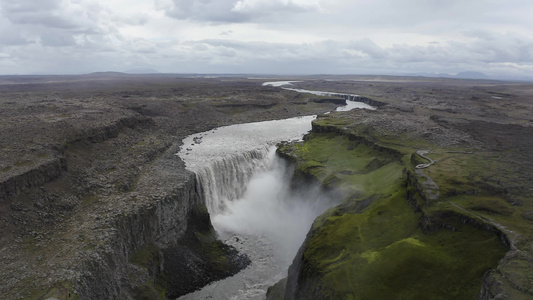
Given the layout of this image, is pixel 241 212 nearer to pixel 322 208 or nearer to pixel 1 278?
pixel 322 208

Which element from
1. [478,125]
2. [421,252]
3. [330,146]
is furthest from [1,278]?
[478,125]

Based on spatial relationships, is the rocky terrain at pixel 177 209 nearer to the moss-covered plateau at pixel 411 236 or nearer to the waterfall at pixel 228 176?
the moss-covered plateau at pixel 411 236

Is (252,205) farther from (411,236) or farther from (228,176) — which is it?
(411,236)

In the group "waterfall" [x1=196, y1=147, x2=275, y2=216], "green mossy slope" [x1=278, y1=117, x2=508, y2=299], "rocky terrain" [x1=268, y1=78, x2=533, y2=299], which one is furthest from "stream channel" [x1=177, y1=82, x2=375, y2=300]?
"green mossy slope" [x1=278, y1=117, x2=508, y2=299]

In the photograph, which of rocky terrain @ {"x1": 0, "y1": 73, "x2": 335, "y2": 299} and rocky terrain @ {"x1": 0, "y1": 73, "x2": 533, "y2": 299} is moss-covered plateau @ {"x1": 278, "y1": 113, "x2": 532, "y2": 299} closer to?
rocky terrain @ {"x1": 0, "y1": 73, "x2": 533, "y2": 299}

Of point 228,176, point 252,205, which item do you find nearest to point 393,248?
point 252,205

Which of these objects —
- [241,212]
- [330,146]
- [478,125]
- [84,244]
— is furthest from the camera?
[478,125]

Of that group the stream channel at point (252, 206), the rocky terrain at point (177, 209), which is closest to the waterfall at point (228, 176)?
the stream channel at point (252, 206)
